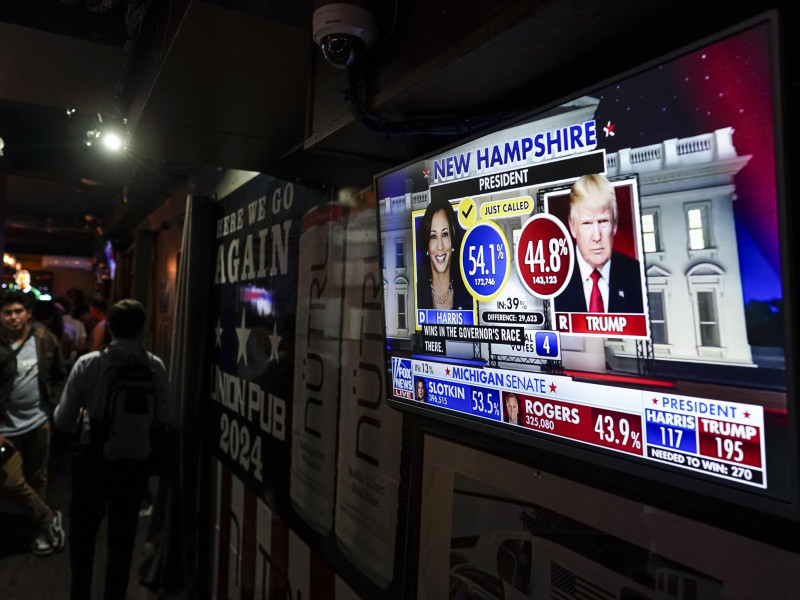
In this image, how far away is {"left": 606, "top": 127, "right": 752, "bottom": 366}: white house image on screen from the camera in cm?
77

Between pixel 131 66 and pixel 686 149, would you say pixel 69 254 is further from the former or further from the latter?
pixel 686 149

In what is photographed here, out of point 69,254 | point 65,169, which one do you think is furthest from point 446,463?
A: point 69,254

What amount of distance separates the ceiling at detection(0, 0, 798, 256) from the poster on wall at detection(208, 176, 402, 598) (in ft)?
1.28

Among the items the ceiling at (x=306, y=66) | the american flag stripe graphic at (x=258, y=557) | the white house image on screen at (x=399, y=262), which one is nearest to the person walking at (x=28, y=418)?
the american flag stripe graphic at (x=258, y=557)

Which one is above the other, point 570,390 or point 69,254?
point 69,254

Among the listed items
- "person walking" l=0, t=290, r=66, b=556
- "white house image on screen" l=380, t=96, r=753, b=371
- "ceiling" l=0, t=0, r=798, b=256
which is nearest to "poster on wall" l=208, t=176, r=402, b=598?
"ceiling" l=0, t=0, r=798, b=256

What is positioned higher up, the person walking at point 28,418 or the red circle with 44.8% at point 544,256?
the red circle with 44.8% at point 544,256

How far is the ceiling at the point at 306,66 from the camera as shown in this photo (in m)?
0.96

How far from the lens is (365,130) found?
141 cm

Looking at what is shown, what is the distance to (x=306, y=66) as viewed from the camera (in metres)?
1.66

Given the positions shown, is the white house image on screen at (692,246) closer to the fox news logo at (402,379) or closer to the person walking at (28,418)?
the fox news logo at (402,379)

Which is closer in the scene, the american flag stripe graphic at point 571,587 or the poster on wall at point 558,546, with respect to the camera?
the poster on wall at point 558,546

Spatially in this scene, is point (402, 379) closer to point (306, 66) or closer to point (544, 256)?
point (544, 256)

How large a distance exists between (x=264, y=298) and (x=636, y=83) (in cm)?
240
